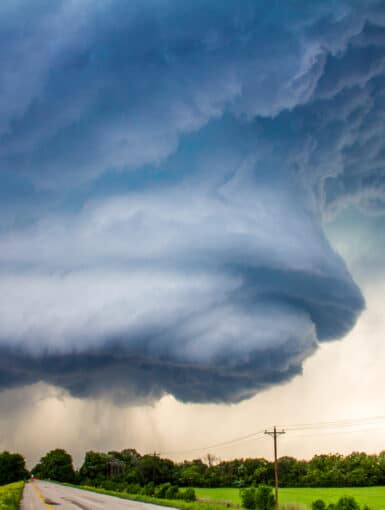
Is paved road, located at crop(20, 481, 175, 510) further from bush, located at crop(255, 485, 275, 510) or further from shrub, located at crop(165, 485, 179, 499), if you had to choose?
bush, located at crop(255, 485, 275, 510)

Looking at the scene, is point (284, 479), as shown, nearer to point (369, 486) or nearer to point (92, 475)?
point (369, 486)

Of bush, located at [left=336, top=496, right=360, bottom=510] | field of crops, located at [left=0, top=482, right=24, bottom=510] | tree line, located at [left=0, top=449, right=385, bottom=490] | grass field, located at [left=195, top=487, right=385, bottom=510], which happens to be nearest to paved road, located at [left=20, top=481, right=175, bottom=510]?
field of crops, located at [left=0, top=482, right=24, bottom=510]

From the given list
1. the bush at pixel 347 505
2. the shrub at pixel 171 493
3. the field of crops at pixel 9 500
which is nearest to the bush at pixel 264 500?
the bush at pixel 347 505

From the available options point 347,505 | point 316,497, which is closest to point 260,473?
point 316,497

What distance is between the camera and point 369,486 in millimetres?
133125

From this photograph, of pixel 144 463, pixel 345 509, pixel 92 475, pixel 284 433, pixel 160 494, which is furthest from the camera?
pixel 92 475

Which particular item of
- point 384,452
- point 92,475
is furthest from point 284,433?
point 92,475

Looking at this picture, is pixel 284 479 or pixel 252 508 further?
pixel 284 479

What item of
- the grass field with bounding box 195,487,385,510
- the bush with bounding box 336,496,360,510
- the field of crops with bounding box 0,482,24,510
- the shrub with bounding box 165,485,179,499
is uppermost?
the field of crops with bounding box 0,482,24,510

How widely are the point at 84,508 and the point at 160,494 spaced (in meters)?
34.0

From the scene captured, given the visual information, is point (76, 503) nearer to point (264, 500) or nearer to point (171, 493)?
point (264, 500)

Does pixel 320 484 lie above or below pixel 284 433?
below

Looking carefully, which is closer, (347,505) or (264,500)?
(347,505)

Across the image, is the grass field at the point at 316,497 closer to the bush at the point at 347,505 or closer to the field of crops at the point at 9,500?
the bush at the point at 347,505
